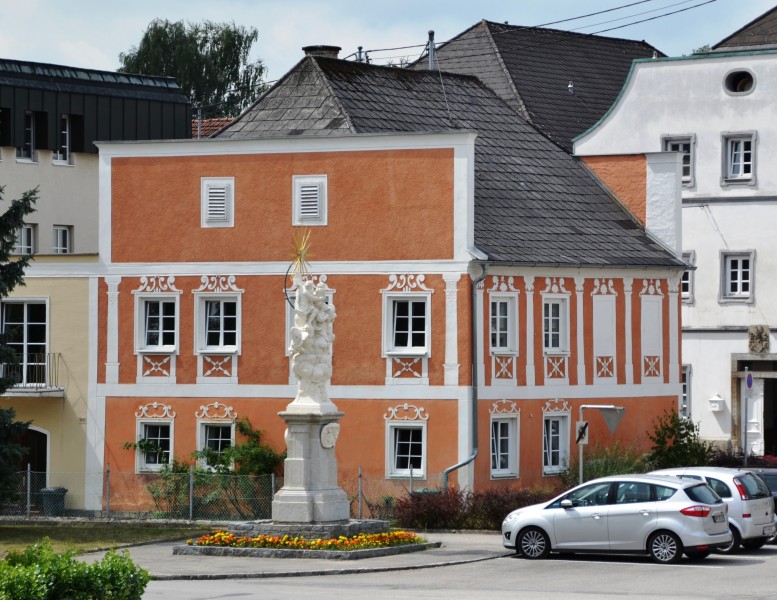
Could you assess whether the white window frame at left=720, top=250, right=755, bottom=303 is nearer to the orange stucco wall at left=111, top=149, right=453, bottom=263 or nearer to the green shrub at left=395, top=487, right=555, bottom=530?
the orange stucco wall at left=111, top=149, right=453, bottom=263

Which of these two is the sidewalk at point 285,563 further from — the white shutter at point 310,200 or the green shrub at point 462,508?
the white shutter at point 310,200

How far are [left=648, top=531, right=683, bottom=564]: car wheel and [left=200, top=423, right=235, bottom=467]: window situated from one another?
13755 mm

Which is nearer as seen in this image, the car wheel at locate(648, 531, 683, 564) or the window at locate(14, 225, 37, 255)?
the car wheel at locate(648, 531, 683, 564)

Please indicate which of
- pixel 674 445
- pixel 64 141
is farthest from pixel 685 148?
pixel 64 141

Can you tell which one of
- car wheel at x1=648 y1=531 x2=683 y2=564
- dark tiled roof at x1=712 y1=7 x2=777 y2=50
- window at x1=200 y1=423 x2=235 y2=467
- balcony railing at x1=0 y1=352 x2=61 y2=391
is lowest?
car wheel at x1=648 y1=531 x2=683 y2=564

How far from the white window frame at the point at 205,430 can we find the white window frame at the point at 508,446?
5.83 metres

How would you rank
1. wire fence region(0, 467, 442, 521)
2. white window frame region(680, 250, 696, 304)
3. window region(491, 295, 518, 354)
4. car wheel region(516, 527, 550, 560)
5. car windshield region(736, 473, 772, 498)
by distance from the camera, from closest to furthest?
1. car wheel region(516, 527, 550, 560)
2. car windshield region(736, 473, 772, 498)
3. wire fence region(0, 467, 442, 521)
4. window region(491, 295, 518, 354)
5. white window frame region(680, 250, 696, 304)

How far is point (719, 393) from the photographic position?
53812mm

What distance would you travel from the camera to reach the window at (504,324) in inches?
1620

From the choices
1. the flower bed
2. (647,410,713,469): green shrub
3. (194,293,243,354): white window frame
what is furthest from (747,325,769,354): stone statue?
the flower bed

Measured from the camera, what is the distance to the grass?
35.6 m

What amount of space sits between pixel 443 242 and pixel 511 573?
12216 mm

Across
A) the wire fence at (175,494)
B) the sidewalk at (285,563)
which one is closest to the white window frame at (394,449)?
the wire fence at (175,494)

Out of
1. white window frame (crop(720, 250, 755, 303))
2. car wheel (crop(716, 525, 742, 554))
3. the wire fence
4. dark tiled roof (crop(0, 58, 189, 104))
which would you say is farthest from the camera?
dark tiled roof (crop(0, 58, 189, 104))
